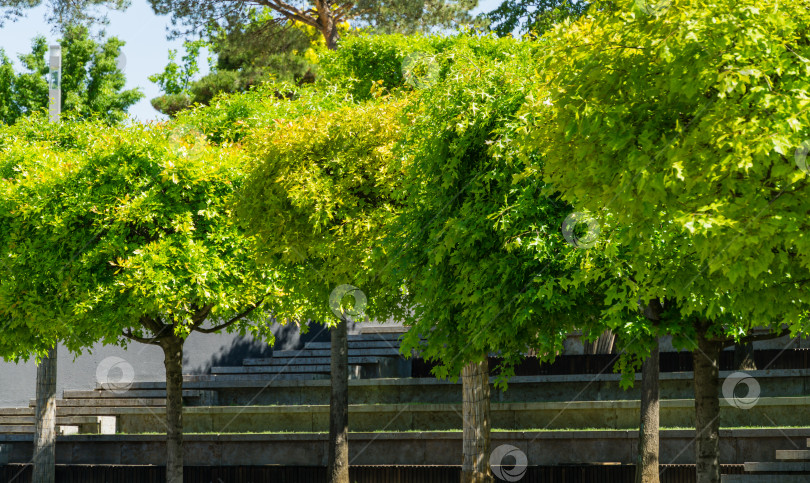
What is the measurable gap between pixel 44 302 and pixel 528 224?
9.02 meters

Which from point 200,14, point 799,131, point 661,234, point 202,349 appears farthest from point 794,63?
point 200,14

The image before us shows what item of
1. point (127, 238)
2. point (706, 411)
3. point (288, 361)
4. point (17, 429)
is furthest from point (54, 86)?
point (706, 411)

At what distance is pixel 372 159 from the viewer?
15289 mm

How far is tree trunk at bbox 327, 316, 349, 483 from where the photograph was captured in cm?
1834

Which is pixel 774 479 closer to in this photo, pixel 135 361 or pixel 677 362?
pixel 677 362

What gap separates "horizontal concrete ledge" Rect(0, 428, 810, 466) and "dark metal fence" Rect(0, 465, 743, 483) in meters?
0.47

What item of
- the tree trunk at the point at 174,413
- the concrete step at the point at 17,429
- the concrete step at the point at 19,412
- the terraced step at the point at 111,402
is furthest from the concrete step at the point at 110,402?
the tree trunk at the point at 174,413

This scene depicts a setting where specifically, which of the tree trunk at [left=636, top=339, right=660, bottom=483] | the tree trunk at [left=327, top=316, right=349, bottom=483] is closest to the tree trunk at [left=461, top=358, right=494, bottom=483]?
the tree trunk at [left=636, top=339, right=660, bottom=483]

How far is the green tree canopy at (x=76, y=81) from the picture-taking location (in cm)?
3158

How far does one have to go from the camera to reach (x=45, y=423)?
1956 cm

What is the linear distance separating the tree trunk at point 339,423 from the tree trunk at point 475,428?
3894 millimetres

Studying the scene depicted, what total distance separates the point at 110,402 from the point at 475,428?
40.9 feet

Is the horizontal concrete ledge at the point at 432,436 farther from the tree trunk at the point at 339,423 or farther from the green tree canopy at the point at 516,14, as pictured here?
the green tree canopy at the point at 516,14

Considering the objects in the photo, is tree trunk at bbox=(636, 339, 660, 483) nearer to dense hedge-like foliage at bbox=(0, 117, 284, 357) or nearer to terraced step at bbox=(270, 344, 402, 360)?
dense hedge-like foliage at bbox=(0, 117, 284, 357)
